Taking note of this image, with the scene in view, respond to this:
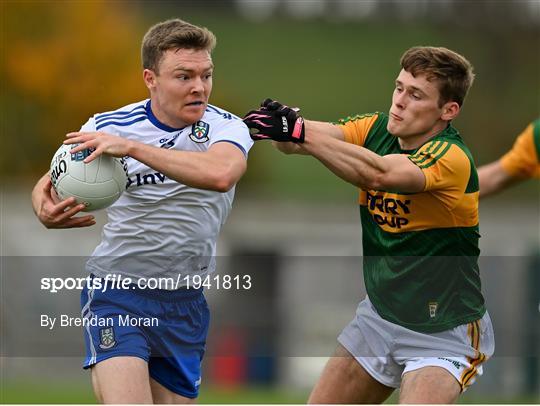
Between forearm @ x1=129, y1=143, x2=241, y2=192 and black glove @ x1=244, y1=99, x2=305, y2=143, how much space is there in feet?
1.33

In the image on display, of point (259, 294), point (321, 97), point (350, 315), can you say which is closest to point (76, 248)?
point (259, 294)

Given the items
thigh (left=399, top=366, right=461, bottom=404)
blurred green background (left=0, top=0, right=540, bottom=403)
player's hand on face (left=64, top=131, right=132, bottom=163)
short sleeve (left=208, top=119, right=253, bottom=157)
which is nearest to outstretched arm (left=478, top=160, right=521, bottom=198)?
thigh (left=399, top=366, right=461, bottom=404)

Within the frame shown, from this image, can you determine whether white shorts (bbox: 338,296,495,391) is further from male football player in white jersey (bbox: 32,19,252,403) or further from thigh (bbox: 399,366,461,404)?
male football player in white jersey (bbox: 32,19,252,403)

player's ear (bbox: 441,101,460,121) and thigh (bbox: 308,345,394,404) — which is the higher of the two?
player's ear (bbox: 441,101,460,121)

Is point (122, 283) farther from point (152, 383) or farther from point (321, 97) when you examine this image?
point (321, 97)

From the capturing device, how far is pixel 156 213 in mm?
6867

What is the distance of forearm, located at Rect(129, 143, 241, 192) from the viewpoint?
20.1 feet

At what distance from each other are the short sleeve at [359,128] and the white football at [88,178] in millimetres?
1480

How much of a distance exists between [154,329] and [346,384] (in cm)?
126

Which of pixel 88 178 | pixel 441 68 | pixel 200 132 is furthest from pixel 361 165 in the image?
pixel 88 178

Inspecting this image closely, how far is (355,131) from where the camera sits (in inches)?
281

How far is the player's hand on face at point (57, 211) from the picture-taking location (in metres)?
6.55

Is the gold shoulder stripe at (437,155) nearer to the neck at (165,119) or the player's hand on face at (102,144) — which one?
the neck at (165,119)

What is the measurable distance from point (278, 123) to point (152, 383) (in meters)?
1.85
